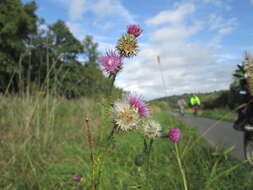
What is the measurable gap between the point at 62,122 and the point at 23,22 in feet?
75.9

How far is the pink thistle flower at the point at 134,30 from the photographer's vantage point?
96 cm

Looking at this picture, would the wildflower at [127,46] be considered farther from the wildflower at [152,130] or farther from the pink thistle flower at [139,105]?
the wildflower at [152,130]

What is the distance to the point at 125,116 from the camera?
31.9 inches

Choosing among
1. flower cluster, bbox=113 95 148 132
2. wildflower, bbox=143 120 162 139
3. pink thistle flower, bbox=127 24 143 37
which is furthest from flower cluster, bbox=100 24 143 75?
wildflower, bbox=143 120 162 139

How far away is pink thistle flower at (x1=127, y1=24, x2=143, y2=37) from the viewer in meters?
0.96

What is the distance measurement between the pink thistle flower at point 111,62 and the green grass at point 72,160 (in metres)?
0.17

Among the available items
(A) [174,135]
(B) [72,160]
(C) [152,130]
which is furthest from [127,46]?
(B) [72,160]

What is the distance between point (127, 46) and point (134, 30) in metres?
0.12

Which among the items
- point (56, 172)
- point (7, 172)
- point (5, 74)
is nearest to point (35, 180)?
point (7, 172)

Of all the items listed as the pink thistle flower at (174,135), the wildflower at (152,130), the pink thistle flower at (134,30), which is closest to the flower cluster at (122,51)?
the pink thistle flower at (134,30)

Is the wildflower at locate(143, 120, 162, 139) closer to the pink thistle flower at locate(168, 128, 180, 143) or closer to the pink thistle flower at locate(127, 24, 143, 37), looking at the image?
the pink thistle flower at locate(168, 128, 180, 143)

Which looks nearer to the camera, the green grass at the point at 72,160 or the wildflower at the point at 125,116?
the wildflower at the point at 125,116

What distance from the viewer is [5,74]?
22.7 m

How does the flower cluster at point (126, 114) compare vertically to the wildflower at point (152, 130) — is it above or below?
above
